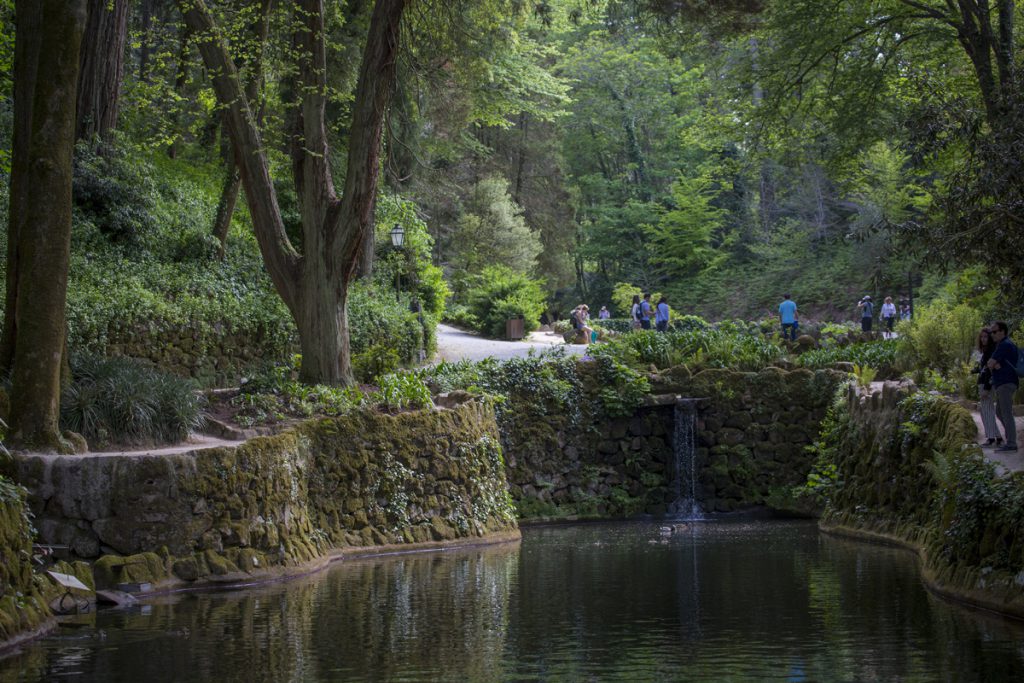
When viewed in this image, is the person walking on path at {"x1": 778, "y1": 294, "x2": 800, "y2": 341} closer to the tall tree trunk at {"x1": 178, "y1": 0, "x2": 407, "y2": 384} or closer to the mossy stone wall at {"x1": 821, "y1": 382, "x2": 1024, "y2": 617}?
the mossy stone wall at {"x1": 821, "y1": 382, "x2": 1024, "y2": 617}

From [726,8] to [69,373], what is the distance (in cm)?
1133

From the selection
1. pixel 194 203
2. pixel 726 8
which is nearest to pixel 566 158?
pixel 194 203

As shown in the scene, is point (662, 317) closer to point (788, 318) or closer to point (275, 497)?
point (788, 318)

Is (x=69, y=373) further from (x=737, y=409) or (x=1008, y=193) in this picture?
(x=737, y=409)

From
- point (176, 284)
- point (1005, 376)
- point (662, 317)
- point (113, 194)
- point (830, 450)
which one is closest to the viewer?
point (1005, 376)

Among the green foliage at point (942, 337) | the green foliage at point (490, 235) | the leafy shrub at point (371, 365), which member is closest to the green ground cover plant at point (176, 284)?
the leafy shrub at point (371, 365)

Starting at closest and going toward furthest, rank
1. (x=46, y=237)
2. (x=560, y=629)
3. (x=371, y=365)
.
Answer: (x=560, y=629)
(x=46, y=237)
(x=371, y=365)

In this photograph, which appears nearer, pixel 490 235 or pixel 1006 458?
pixel 1006 458

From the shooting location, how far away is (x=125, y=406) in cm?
1403

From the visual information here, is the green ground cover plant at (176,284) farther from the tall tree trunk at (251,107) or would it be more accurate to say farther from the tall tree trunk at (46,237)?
the tall tree trunk at (46,237)

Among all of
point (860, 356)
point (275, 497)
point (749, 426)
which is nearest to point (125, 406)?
point (275, 497)

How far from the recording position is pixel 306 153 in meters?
17.8

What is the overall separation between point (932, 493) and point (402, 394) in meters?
7.43

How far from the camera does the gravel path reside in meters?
29.3
